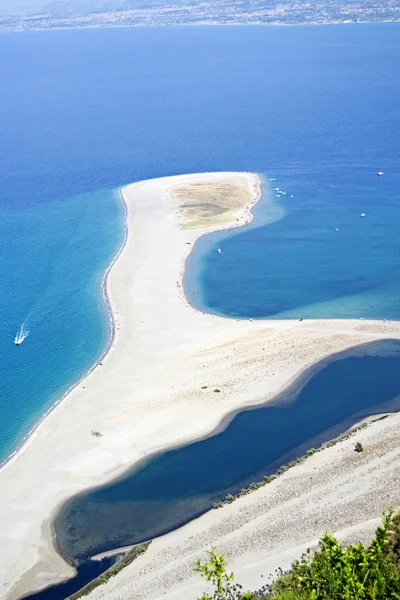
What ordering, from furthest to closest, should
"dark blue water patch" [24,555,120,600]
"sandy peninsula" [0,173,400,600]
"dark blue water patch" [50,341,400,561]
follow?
"dark blue water patch" [50,341,400,561], "sandy peninsula" [0,173,400,600], "dark blue water patch" [24,555,120,600]

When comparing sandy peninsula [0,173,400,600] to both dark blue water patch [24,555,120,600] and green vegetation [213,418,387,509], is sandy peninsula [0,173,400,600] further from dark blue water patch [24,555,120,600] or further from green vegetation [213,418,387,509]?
green vegetation [213,418,387,509]

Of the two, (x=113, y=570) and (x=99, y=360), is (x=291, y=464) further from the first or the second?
(x=99, y=360)

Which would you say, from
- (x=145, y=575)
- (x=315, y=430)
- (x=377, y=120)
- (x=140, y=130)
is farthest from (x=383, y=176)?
(x=145, y=575)

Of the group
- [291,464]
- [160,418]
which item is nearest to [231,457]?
[291,464]

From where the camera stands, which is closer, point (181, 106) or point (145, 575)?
point (145, 575)

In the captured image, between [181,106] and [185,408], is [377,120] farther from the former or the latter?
[185,408]

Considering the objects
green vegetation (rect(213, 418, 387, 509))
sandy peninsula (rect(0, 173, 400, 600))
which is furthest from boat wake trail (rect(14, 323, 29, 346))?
green vegetation (rect(213, 418, 387, 509))

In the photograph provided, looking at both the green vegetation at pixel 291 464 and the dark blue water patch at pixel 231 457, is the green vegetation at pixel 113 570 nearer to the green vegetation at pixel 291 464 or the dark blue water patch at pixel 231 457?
the dark blue water patch at pixel 231 457
